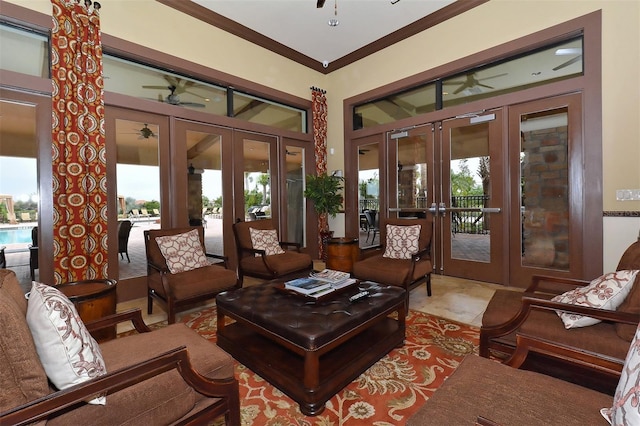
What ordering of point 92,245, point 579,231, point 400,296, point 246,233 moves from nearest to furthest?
1. point 400,296
2. point 92,245
3. point 579,231
4. point 246,233

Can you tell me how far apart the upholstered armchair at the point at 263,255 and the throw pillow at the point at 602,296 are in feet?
8.55

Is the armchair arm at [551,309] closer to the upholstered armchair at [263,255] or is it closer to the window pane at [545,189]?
the upholstered armchair at [263,255]

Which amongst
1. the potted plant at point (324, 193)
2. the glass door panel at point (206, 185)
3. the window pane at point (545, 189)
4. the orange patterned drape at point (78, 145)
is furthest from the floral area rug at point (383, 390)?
the potted plant at point (324, 193)

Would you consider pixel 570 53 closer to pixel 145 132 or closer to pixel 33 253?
pixel 145 132

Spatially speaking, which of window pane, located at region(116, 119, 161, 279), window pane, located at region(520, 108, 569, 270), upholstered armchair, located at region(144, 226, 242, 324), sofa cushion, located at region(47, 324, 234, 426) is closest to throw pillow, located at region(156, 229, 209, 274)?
upholstered armchair, located at region(144, 226, 242, 324)

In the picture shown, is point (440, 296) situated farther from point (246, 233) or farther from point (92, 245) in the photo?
point (92, 245)

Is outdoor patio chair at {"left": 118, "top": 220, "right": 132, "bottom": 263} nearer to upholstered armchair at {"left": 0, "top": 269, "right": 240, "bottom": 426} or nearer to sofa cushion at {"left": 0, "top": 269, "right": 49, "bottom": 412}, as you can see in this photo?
upholstered armchair at {"left": 0, "top": 269, "right": 240, "bottom": 426}

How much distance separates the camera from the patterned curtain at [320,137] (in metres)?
5.60

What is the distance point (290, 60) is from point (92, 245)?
166 inches

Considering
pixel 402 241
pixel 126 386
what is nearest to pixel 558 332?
pixel 126 386

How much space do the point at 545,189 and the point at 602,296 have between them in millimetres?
2610

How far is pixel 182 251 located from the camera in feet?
10.4

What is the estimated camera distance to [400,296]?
2258 mm

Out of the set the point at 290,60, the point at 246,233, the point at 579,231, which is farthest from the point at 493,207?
the point at 290,60
